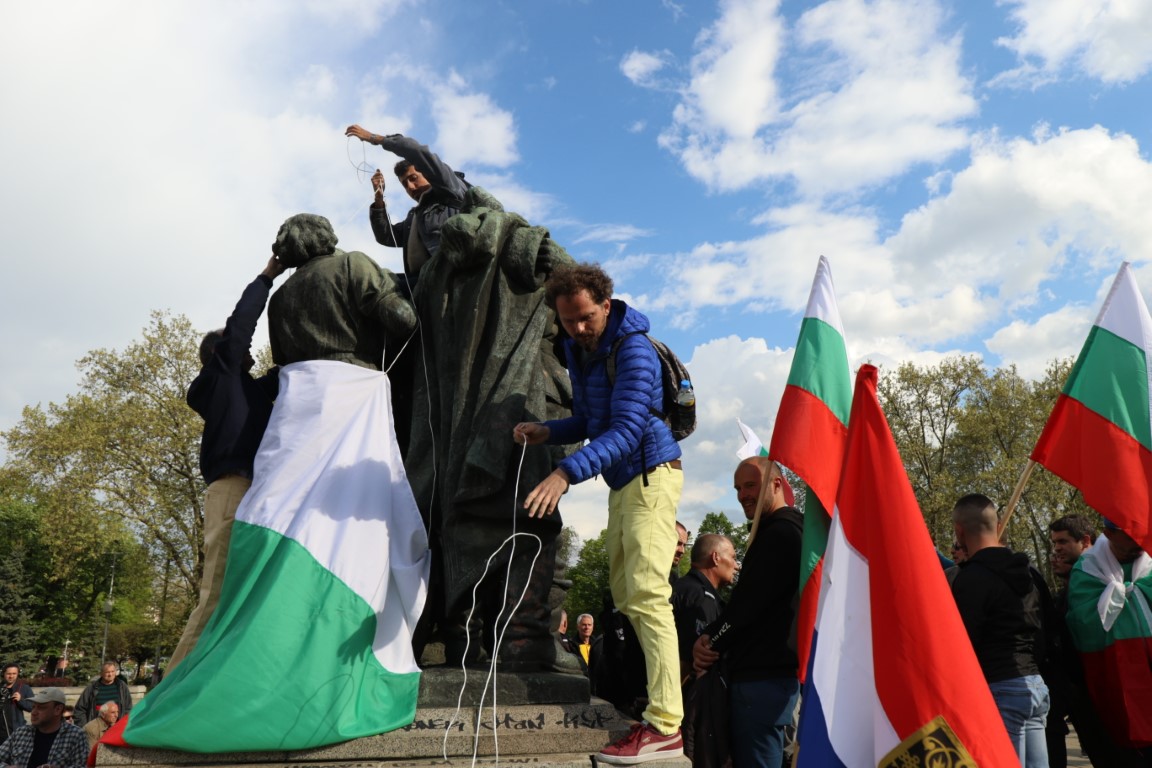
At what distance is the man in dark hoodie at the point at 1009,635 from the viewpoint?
3795 millimetres

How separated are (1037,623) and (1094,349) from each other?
5.29 ft

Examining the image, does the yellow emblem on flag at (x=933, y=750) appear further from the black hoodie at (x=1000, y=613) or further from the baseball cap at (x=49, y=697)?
the baseball cap at (x=49, y=697)

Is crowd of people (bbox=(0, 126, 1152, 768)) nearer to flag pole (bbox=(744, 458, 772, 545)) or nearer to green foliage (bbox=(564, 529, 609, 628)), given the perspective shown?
flag pole (bbox=(744, 458, 772, 545))

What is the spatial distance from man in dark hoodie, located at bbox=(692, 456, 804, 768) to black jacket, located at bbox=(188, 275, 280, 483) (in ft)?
8.23

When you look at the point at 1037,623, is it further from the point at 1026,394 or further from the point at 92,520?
the point at 1026,394

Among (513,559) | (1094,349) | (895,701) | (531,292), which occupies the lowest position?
(895,701)

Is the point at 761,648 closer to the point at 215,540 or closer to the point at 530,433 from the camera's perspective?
the point at 530,433

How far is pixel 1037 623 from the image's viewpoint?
386 cm

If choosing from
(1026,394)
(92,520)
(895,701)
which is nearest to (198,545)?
(92,520)

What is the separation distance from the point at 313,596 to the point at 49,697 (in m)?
3.39

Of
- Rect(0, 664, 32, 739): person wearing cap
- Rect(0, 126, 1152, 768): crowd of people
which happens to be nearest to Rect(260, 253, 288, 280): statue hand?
Rect(0, 126, 1152, 768): crowd of people

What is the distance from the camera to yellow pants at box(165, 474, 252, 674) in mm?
4324

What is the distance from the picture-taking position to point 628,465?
3.72 m

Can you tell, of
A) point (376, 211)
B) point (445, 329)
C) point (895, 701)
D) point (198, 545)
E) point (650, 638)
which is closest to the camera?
point (895, 701)
